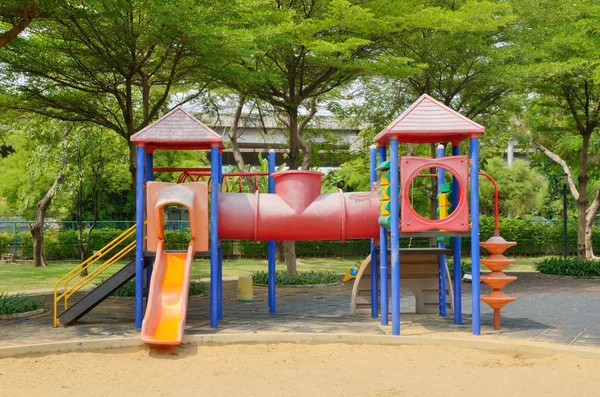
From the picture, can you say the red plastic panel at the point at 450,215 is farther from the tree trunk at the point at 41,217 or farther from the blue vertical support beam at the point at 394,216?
the tree trunk at the point at 41,217

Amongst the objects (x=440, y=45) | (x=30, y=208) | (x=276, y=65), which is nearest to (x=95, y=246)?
(x=30, y=208)

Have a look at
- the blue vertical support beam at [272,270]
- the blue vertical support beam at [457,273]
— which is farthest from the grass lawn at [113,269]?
the blue vertical support beam at [457,273]

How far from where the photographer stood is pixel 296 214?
500 inches

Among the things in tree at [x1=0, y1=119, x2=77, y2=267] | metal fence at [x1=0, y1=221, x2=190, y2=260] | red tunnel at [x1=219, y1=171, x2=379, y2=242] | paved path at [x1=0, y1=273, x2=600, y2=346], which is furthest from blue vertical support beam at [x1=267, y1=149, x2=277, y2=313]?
metal fence at [x1=0, y1=221, x2=190, y2=260]

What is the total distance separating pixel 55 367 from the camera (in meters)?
9.44

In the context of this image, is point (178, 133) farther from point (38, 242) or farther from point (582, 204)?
point (38, 242)

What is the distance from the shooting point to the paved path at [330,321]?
11414 mm

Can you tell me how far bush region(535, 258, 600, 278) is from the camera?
887 inches

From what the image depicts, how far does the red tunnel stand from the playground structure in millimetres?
18

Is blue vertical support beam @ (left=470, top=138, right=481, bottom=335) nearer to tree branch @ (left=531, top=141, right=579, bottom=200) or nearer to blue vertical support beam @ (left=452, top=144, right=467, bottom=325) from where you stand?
blue vertical support beam @ (left=452, top=144, right=467, bottom=325)

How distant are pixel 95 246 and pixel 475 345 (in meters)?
27.4

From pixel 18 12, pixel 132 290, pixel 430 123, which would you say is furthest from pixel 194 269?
pixel 430 123

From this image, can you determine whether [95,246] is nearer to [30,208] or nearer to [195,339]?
[30,208]

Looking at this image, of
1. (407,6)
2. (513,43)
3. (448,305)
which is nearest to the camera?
(448,305)
